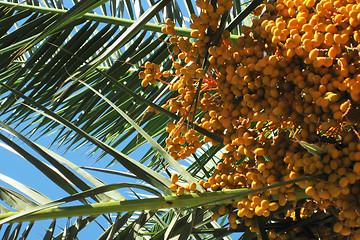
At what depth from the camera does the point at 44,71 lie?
204cm

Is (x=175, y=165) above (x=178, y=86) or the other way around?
the other way around

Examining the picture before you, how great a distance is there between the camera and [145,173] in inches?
42.8

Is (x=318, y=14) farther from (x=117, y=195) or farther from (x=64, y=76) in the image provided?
(x=64, y=76)

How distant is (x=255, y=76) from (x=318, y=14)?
0.57ft

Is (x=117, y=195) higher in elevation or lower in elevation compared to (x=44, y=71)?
lower

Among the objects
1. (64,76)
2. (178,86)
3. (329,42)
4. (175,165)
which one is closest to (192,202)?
(175,165)

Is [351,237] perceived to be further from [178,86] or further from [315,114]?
[178,86]

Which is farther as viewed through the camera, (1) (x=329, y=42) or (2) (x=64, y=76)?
(2) (x=64, y=76)

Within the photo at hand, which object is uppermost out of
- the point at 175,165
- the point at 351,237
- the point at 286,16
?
the point at 286,16

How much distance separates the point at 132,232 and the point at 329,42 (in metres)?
0.59

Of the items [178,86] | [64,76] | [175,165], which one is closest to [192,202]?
[175,165]

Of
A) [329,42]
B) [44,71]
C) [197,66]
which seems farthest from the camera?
[44,71]

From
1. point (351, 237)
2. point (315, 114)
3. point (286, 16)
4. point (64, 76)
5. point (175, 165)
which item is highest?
point (64, 76)

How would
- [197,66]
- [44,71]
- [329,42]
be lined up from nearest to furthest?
1. [329,42]
2. [197,66]
3. [44,71]
